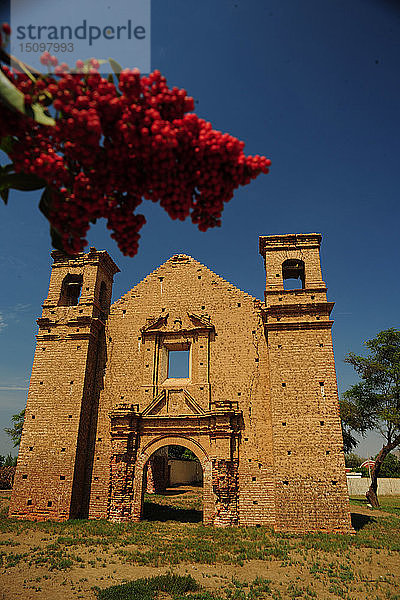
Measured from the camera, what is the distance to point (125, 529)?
1298 centimetres

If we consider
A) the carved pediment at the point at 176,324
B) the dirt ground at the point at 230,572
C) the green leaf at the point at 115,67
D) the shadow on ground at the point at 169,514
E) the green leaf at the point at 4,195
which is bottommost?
the dirt ground at the point at 230,572

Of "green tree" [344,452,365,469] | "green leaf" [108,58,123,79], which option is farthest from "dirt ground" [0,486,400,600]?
"green tree" [344,452,365,469]

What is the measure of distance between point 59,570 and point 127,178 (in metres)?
9.61

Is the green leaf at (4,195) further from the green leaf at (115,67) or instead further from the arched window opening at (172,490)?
the arched window opening at (172,490)

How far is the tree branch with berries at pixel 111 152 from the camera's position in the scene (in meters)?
2.35

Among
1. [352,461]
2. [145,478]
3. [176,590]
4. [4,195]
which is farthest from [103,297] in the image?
[352,461]

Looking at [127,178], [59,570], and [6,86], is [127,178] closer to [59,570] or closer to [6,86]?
[6,86]

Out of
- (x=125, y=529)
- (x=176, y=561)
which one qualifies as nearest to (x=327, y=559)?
(x=176, y=561)

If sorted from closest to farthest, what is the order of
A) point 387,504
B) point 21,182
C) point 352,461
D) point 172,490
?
point 21,182, point 387,504, point 172,490, point 352,461

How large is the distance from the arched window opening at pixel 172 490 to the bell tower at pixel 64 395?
2820 mm

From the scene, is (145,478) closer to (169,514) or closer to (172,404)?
(172,404)

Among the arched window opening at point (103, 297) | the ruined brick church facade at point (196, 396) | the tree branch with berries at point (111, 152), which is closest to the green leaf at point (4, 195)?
the tree branch with berries at point (111, 152)

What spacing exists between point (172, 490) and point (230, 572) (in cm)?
2013

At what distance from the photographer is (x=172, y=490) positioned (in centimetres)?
2777
